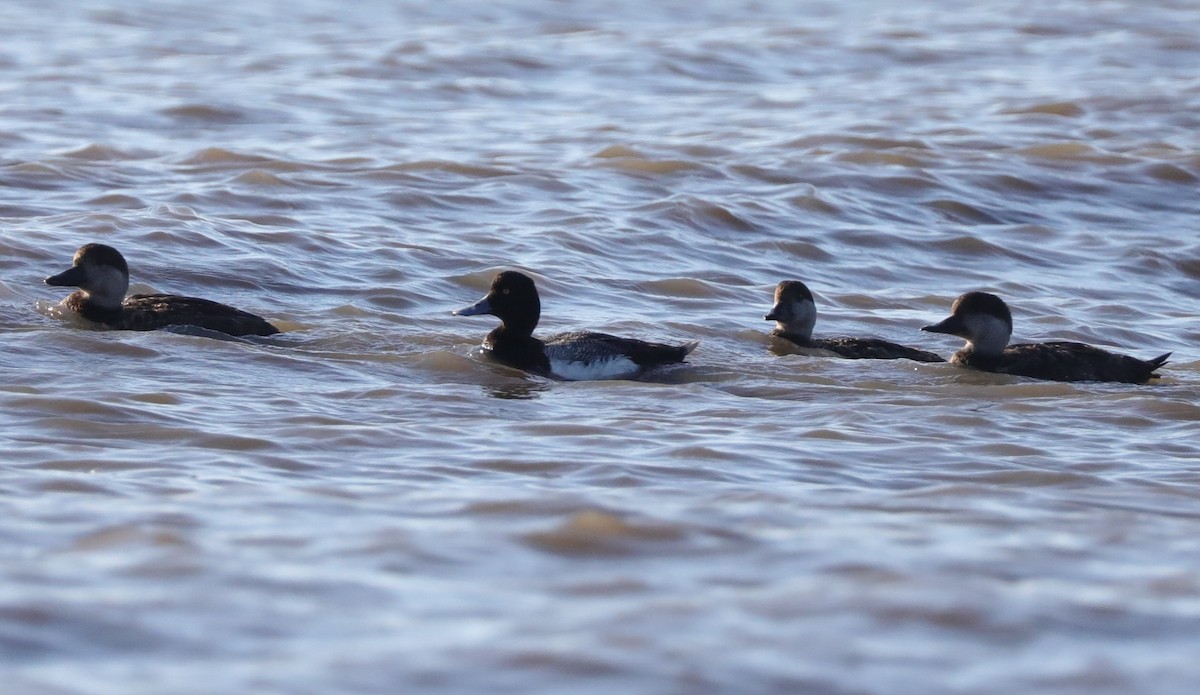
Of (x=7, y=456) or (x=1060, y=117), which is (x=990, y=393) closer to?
(x=7, y=456)

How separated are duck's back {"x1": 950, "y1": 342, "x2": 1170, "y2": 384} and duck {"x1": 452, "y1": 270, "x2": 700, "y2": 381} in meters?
1.88

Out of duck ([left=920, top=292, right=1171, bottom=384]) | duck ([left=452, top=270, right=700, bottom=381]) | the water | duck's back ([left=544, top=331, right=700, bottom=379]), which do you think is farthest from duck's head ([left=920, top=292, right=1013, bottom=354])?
duck's back ([left=544, top=331, right=700, bottom=379])

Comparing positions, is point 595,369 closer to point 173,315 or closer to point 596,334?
point 596,334

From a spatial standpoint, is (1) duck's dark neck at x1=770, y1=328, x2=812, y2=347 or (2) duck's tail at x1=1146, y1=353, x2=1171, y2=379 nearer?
(2) duck's tail at x1=1146, y1=353, x2=1171, y2=379

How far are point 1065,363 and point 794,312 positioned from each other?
1.85 m

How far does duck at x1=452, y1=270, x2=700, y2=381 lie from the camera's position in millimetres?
10461

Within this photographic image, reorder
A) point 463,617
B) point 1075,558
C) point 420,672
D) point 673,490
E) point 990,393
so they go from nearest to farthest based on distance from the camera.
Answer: point 420,672
point 463,617
point 1075,558
point 673,490
point 990,393

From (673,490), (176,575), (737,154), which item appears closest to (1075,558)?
(673,490)

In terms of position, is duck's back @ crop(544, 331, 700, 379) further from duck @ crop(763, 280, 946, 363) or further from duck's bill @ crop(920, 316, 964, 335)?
duck's bill @ crop(920, 316, 964, 335)

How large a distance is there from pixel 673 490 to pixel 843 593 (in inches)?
62.0

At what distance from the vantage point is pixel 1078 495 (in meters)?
7.78

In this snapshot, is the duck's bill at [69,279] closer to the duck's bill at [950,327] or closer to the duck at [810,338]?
the duck at [810,338]

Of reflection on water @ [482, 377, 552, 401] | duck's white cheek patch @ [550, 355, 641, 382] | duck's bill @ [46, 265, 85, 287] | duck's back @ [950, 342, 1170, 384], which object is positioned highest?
duck's bill @ [46, 265, 85, 287]

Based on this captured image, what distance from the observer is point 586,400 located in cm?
983
